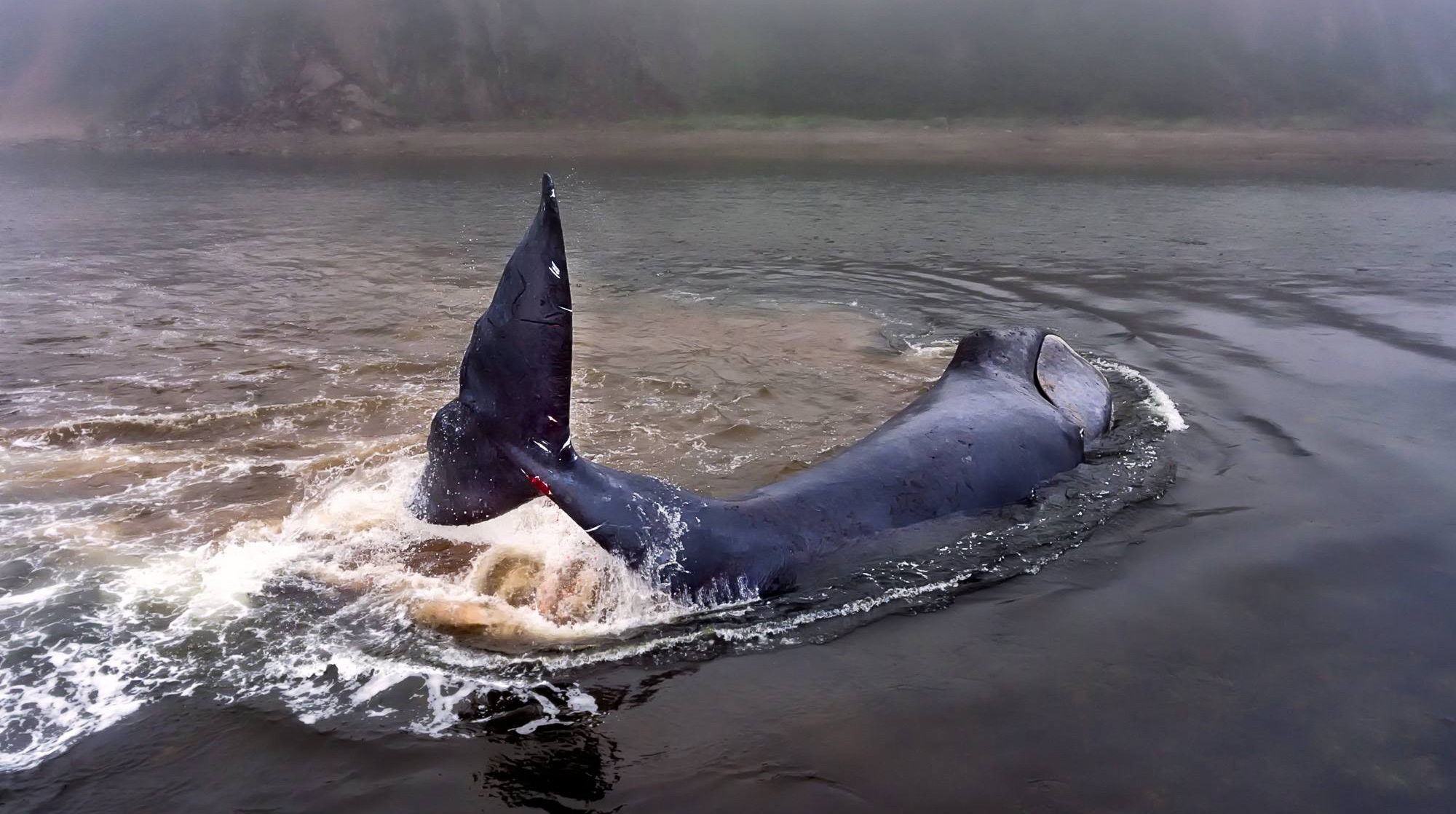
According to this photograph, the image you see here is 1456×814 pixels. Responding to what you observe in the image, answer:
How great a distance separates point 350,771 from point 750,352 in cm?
701

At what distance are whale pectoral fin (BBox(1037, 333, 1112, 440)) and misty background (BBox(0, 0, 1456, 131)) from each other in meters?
39.4

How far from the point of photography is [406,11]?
53969 millimetres

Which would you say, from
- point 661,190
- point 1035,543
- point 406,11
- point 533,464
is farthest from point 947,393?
point 406,11

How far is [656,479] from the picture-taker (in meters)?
5.21

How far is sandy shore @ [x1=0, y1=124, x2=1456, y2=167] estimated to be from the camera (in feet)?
120

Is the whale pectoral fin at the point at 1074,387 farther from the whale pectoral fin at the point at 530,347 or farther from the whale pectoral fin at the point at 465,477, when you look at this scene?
the whale pectoral fin at the point at 465,477

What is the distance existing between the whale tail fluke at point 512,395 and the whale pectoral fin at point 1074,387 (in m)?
3.84

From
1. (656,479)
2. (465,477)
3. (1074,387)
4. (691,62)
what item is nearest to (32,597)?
(465,477)

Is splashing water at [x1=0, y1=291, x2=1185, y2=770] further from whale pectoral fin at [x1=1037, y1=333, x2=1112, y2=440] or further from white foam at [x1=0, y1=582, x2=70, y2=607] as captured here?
whale pectoral fin at [x1=1037, y1=333, x2=1112, y2=440]

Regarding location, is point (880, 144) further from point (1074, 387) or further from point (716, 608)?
point (716, 608)

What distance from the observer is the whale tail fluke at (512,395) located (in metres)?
4.41

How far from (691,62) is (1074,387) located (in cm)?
5046

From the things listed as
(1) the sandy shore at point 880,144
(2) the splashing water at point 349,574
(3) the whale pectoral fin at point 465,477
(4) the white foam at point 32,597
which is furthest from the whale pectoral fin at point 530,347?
(1) the sandy shore at point 880,144

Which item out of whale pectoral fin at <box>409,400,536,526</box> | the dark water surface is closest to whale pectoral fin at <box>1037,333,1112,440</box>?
the dark water surface
